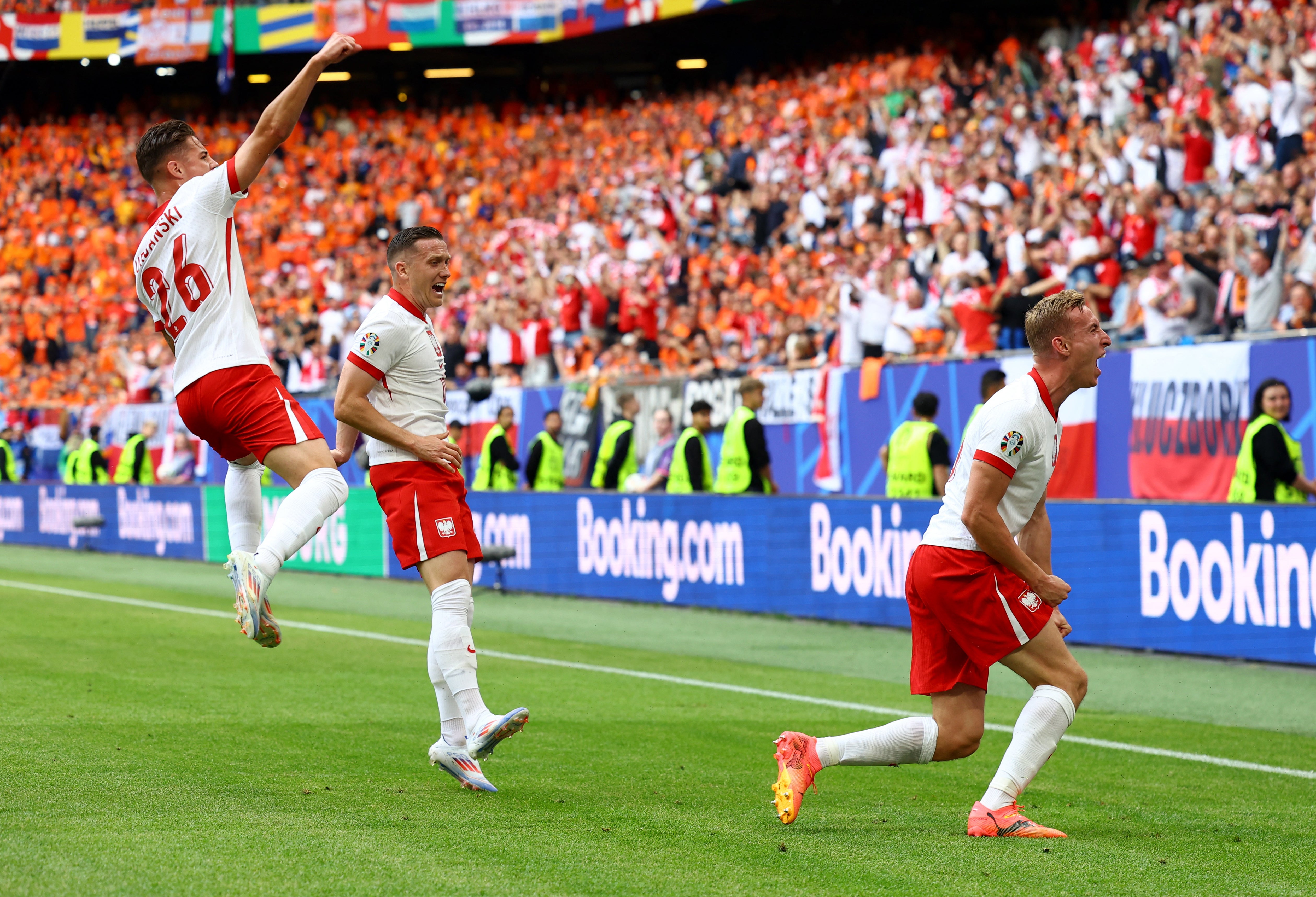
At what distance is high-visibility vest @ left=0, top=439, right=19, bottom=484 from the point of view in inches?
1051

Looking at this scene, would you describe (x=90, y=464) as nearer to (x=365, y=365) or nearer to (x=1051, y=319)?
(x=365, y=365)

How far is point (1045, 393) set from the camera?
16.9 feet

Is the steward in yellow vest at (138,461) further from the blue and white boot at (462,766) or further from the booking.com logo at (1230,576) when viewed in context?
the blue and white boot at (462,766)

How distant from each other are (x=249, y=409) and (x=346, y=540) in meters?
14.1

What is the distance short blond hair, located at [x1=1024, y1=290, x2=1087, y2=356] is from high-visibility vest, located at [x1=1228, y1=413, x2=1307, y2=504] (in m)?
6.88

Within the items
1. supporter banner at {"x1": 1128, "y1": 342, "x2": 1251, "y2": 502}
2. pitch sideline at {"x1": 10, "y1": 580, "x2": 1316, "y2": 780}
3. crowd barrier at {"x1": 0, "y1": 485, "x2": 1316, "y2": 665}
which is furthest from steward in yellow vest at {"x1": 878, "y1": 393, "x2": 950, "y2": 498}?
pitch sideline at {"x1": 10, "y1": 580, "x2": 1316, "y2": 780}

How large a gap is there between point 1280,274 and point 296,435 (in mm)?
11472

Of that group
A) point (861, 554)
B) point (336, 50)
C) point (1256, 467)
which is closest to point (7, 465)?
point (861, 554)

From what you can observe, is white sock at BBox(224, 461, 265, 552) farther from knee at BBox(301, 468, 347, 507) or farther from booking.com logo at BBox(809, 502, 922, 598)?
booking.com logo at BBox(809, 502, 922, 598)

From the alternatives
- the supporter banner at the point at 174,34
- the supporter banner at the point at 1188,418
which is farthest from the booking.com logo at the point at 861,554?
the supporter banner at the point at 174,34

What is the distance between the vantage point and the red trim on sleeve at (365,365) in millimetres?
5891

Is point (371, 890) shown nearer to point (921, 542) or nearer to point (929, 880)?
point (929, 880)

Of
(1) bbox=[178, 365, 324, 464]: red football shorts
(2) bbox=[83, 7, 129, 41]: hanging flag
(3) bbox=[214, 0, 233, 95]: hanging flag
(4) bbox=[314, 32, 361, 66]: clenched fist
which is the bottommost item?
(1) bbox=[178, 365, 324, 464]: red football shorts

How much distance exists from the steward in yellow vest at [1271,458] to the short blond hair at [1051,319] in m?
6.82
